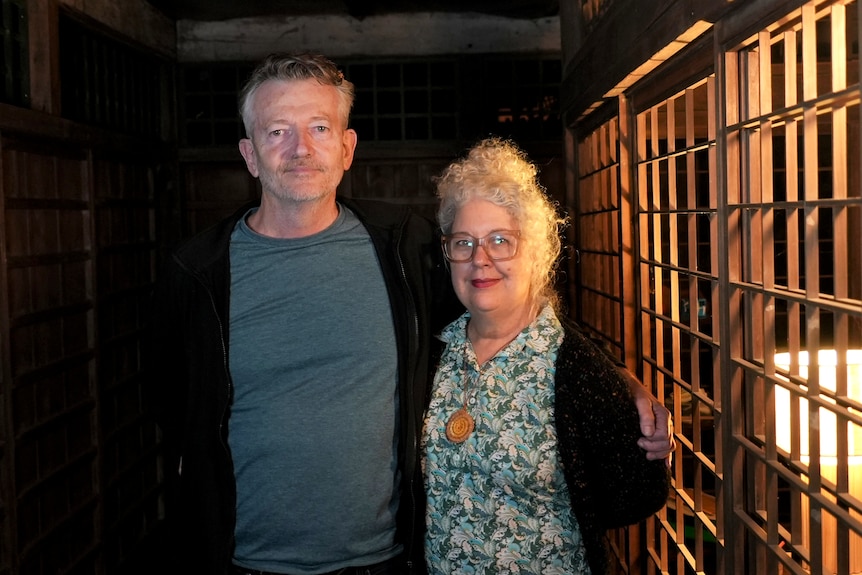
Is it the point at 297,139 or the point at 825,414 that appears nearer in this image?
the point at 825,414

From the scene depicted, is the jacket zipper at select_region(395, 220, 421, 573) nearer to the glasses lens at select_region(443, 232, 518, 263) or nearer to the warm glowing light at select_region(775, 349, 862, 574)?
the glasses lens at select_region(443, 232, 518, 263)

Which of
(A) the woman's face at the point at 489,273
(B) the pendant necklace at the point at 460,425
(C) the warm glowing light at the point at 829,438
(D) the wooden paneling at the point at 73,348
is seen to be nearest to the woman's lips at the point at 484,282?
(A) the woman's face at the point at 489,273

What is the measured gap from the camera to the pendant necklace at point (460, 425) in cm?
196

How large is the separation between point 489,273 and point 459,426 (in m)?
0.39

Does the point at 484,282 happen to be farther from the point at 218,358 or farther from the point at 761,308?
the point at 218,358

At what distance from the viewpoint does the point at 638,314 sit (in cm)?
282

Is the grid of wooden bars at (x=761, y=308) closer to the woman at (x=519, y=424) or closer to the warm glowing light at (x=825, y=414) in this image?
the warm glowing light at (x=825, y=414)

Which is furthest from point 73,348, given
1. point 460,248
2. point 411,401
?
point 460,248

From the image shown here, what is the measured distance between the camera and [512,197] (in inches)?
80.3

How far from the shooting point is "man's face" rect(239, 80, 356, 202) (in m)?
2.18

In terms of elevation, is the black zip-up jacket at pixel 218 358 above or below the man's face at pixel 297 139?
below

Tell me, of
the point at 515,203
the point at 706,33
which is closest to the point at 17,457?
the point at 515,203

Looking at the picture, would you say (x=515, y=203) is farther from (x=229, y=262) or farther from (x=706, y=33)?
(x=229, y=262)

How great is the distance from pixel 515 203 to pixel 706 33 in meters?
0.60
